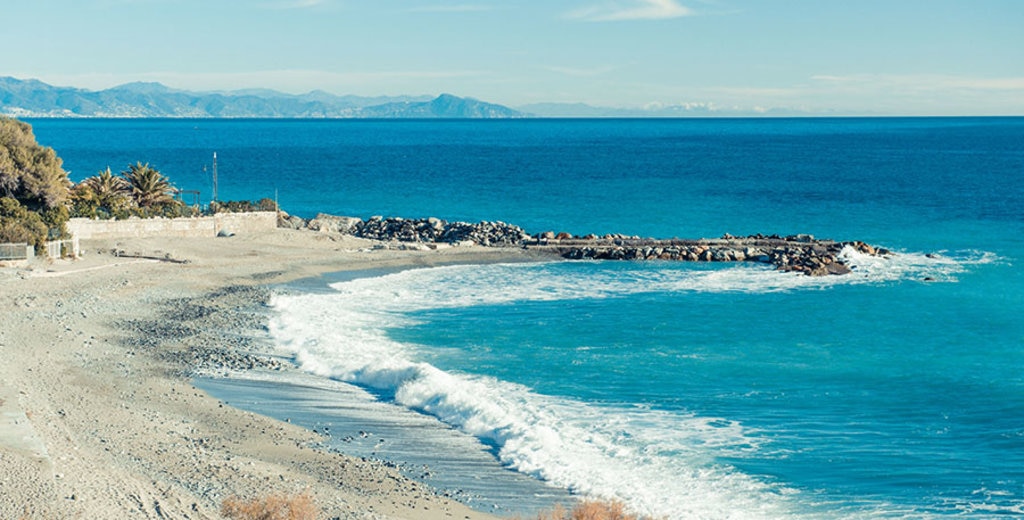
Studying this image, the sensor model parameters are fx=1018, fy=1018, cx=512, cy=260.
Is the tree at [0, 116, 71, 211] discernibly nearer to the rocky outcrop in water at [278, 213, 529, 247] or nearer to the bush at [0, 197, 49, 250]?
the bush at [0, 197, 49, 250]

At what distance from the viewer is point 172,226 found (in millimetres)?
47531

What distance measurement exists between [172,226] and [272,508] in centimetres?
3579

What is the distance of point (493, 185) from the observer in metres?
91.1

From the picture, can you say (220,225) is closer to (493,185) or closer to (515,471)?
(515,471)

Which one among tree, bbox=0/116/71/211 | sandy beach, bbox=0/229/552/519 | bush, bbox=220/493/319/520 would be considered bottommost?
sandy beach, bbox=0/229/552/519

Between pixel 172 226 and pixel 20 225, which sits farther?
pixel 172 226

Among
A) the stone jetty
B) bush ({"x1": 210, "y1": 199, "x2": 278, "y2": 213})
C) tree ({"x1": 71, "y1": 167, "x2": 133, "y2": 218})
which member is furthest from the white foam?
bush ({"x1": 210, "y1": 199, "x2": 278, "y2": 213})

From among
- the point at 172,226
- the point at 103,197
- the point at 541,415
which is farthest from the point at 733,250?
the point at 103,197

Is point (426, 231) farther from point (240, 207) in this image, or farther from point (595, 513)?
point (595, 513)

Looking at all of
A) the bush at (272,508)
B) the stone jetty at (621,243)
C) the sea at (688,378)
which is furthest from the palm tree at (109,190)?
the bush at (272,508)

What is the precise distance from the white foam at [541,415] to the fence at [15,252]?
32.0 ft

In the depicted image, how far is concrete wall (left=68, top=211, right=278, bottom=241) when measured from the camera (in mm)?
44562

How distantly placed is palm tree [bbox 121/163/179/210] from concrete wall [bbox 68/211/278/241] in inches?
130

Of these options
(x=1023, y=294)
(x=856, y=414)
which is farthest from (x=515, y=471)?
(x=1023, y=294)
